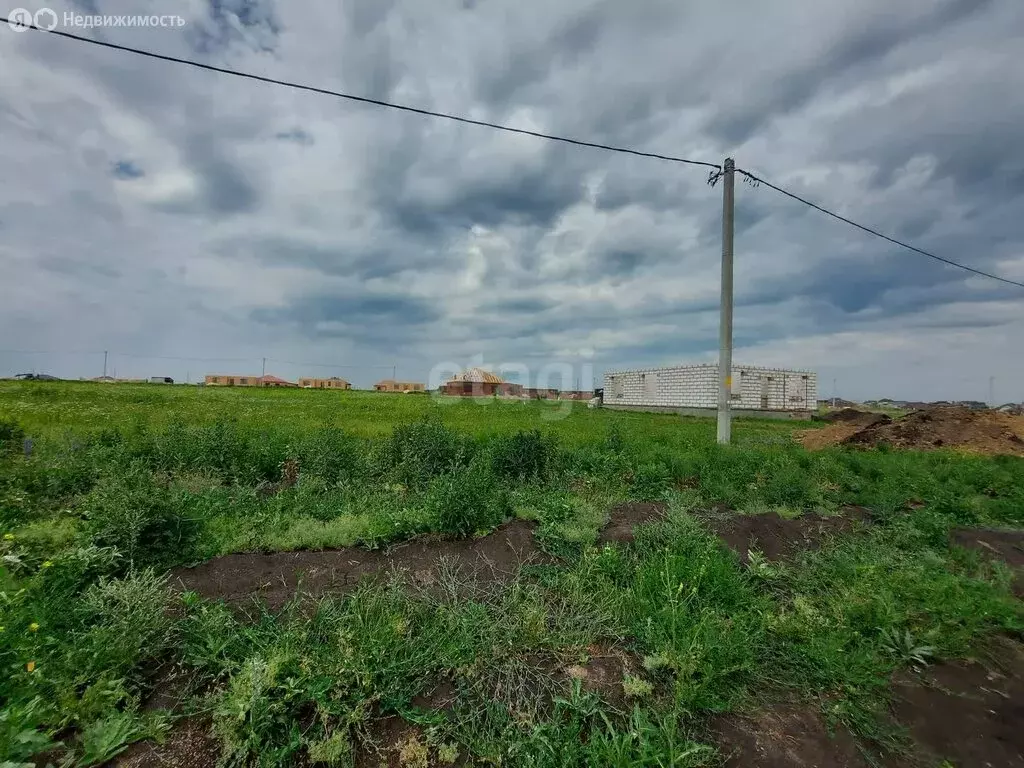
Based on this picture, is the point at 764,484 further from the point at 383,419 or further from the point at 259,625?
the point at 383,419

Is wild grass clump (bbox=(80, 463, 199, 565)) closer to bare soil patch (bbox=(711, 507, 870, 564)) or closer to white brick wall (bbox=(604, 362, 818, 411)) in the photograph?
bare soil patch (bbox=(711, 507, 870, 564))

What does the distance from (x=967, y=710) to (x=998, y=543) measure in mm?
4079

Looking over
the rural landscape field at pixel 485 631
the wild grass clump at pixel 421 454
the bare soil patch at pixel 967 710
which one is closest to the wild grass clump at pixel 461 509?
the rural landscape field at pixel 485 631

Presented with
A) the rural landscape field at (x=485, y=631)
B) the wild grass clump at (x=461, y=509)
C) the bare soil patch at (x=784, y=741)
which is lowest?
the bare soil patch at (x=784, y=741)

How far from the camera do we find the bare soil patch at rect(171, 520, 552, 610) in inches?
140

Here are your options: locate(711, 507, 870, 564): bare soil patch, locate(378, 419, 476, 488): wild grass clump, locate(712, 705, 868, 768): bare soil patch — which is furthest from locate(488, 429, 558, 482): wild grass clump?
locate(712, 705, 868, 768): bare soil patch

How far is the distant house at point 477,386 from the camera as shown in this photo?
45.1 m

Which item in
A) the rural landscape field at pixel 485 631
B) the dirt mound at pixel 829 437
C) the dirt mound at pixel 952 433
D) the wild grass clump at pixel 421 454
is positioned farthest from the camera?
the dirt mound at pixel 829 437

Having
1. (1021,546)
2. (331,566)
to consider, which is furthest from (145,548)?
(1021,546)

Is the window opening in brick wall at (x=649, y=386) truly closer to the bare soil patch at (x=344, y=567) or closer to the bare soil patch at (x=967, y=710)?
the bare soil patch at (x=344, y=567)

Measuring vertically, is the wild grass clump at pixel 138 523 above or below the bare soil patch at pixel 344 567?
above

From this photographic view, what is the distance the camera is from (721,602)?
3578 mm

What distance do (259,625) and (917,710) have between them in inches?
156

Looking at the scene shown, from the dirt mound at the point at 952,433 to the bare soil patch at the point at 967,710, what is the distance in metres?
14.8
